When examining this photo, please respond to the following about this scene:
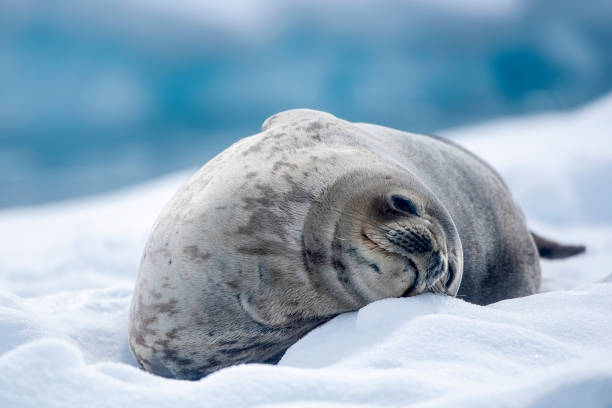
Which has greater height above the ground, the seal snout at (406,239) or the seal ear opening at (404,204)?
the seal ear opening at (404,204)

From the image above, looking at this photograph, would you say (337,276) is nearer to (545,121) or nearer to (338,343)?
(338,343)

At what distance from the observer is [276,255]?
1.69m

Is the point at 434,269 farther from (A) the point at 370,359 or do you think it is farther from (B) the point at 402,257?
(A) the point at 370,359

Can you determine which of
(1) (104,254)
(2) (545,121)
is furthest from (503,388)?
(2) (545,121)

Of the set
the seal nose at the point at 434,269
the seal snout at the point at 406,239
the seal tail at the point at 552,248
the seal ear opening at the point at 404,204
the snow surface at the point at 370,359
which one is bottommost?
the seal tail at the point at 552,248

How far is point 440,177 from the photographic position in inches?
93.4

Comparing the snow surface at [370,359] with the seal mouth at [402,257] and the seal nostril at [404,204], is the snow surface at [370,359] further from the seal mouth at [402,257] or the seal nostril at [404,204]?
the seal nostril at [404,204]

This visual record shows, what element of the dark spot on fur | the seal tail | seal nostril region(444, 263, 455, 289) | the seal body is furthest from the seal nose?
the seal tail

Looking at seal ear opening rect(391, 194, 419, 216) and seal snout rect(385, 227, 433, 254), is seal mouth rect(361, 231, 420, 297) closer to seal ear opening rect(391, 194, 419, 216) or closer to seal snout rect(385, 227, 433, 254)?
seal snout rect(385, 227, 433, 254)

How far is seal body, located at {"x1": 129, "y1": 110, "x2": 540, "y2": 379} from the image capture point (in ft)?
5.53

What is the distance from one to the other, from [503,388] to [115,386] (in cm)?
72

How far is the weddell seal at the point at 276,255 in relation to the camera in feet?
5.53

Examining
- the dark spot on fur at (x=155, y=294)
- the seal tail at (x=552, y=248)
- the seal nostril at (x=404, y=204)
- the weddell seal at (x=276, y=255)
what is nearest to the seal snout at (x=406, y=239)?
the weddell seal at (x=276, y=255)

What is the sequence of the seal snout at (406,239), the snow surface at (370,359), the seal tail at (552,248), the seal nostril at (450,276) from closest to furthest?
the snow surface at (370,359) < the seal snout at (406,239) < the seal nostril at (450,276) < the seal tail at (552,248)
